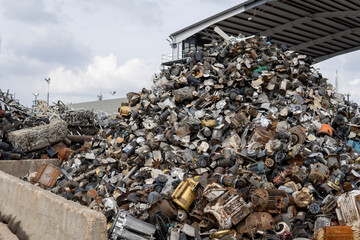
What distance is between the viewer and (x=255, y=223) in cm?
438

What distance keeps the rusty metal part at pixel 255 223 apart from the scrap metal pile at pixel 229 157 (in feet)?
0.04

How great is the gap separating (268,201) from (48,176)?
5293mm

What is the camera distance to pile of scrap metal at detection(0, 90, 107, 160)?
9.29m

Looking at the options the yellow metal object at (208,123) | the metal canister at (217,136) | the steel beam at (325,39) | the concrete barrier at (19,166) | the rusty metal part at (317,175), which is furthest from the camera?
the steel beam at (325,39)

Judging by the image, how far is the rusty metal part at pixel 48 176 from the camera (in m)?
7.52

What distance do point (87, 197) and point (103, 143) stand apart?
251cm

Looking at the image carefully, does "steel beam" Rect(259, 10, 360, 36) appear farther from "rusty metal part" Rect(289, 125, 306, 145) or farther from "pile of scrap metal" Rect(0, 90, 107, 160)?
"rusty metal part" Rect(289, 125, 306, 145)

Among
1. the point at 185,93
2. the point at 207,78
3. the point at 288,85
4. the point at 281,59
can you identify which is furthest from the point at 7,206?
the point at 281,59

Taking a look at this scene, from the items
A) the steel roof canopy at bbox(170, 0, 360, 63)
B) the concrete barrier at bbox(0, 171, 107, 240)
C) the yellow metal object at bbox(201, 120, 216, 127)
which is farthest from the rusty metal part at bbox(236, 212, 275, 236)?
the steel roof canopy at bbox(170, 0, 360, 63)

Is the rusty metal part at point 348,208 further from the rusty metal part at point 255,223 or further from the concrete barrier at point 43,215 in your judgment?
the concrete barrier at point 43,215

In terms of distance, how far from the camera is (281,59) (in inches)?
333

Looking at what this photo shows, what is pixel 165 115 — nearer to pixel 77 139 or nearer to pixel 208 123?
pixel 208 123

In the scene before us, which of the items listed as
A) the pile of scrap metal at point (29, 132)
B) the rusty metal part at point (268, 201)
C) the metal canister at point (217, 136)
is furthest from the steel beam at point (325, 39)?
A: the rusty metal part at point (268, 201)

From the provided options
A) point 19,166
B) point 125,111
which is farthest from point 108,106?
point 125,111
